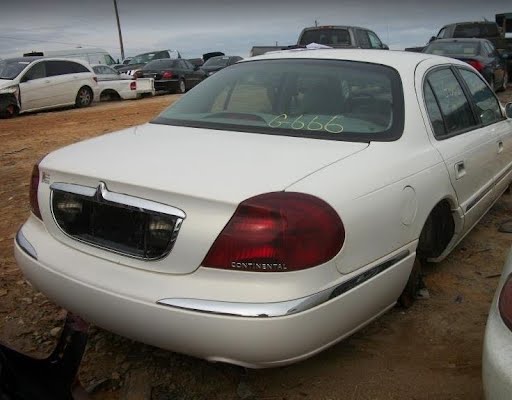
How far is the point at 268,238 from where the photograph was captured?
216cm

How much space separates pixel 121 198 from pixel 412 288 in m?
1.71

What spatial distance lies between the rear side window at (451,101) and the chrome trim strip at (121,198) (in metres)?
1.76

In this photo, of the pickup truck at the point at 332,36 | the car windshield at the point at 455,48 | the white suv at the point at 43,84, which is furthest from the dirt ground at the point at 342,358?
the white suv at the point at 43,84

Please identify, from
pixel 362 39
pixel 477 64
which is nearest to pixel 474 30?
pixel 362 39

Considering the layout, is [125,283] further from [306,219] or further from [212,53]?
[212,53]

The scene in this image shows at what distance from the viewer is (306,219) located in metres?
2.19

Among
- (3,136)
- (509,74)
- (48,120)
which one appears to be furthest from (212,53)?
(3,136)

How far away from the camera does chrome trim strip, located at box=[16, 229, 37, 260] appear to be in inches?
107

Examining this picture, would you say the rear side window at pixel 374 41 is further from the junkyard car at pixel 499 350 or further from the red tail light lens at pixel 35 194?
the junkyard car at pixel 499 350

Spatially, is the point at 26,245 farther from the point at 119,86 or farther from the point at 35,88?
the point at 119,86

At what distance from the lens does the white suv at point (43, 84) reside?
45.0 feet

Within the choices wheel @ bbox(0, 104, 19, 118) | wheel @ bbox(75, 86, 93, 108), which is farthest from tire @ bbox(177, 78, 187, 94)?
wheel @ bbox(0, 104, 19, 118)

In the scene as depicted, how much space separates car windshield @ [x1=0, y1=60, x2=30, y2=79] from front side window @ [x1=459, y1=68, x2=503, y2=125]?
1238 cm

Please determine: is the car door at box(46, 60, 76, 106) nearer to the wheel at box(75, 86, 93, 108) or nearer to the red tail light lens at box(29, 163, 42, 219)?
the wheel at box(75, 86, 93, 108)
